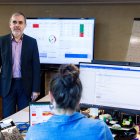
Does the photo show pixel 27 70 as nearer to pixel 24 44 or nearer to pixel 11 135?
pixel 24 44

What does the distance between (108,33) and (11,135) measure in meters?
2.78

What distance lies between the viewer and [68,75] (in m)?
1.42

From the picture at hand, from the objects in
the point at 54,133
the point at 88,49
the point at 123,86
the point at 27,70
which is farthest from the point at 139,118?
the point at 88,49

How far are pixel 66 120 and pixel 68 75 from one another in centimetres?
20

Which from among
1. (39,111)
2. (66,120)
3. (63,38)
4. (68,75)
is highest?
(63,38)

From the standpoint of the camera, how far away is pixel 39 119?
2.13 meters

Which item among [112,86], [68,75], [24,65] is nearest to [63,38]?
[24,65]

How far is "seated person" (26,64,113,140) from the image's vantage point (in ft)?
4.45

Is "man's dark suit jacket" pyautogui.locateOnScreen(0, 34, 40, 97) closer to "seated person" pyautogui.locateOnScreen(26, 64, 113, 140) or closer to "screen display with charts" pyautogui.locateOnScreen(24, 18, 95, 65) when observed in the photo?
"screen display with charts" pyautogui.locateOnScreen(24, 18, 95, 65)

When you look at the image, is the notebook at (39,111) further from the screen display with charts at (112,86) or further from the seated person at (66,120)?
the seated person at (66,120)

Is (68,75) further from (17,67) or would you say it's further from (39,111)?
(17,67)

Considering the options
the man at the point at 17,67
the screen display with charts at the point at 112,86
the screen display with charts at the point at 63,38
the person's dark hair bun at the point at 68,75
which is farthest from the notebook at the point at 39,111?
the screen display with charts at the point at 63,38

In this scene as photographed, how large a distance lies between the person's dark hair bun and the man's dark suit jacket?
191 cm

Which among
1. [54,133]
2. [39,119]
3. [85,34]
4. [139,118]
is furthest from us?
[85,34]
